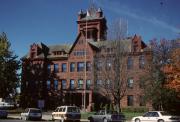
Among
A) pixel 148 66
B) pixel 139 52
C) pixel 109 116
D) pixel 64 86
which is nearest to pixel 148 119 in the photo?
pixel 109 116

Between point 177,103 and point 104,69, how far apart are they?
1120 cm

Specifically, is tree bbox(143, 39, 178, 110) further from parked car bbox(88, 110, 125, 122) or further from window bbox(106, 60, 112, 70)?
parked car bbox(88, 110, 125, 122)

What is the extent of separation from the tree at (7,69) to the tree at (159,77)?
103ft

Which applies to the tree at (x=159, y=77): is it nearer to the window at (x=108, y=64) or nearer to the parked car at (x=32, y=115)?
the window at (x=108, y=64)

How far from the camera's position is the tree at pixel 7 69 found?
68.0 m

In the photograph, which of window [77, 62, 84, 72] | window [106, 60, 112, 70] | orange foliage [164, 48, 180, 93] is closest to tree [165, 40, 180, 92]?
orange foliage [164, 48, 180, 93]

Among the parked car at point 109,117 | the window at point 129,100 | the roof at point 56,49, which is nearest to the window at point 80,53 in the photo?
the roof at point 56,49

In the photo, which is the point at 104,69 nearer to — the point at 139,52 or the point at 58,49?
the point at 139,52

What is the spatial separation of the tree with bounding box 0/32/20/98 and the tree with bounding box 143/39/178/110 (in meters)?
31.4

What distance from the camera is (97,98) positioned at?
2571 inches

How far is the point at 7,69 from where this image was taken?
227ft

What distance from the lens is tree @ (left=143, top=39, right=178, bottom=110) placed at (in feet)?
148

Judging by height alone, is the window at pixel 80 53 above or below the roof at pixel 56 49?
below

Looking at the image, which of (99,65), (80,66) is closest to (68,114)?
(99,65)
